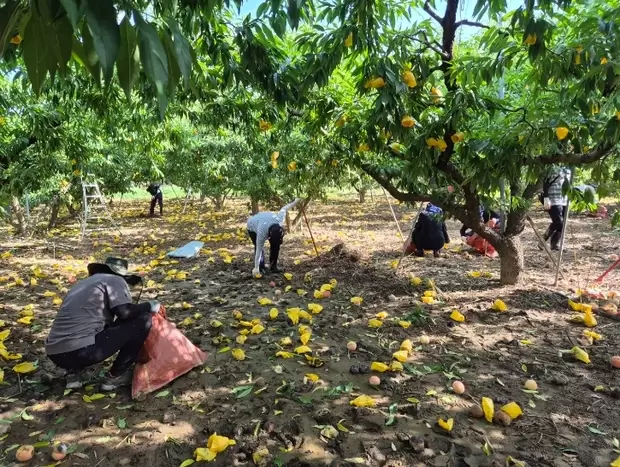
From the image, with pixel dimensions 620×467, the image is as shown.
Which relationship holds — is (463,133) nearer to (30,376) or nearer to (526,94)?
(526,94)

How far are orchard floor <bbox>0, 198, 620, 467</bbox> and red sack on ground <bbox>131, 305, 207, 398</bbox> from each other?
0.26 feet

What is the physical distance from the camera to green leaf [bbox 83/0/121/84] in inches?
24.7

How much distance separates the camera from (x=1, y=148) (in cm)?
527

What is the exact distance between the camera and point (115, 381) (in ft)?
9.89

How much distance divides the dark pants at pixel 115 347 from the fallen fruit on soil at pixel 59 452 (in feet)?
2.37

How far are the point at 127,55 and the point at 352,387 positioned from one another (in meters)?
2.56

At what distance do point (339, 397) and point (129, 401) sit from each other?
1413 millimetres

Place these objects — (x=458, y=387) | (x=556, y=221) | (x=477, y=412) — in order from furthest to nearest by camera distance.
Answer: (x=556, y=221)
(x=458, y=387)
(x=477, y=412)

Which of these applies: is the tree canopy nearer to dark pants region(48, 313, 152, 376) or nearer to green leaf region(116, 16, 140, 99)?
green leaf region(116, 16, 140, 99)

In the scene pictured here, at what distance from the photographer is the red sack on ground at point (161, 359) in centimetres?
290

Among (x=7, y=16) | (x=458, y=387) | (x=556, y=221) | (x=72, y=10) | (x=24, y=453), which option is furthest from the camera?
(x=556, y=221)

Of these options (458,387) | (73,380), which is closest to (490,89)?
(458,387)

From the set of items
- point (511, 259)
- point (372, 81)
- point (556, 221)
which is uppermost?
point (372, 81)

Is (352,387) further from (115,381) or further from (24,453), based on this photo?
(24,453)
